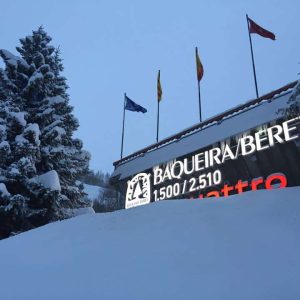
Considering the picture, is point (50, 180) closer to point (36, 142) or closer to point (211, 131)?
point (36, 142)

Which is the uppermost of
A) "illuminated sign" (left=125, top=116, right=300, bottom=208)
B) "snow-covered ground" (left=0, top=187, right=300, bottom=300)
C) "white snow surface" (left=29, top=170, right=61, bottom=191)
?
"illuminated sign" (left=125, top=116, right=300, bottom=208)

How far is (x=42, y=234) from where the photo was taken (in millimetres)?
9820

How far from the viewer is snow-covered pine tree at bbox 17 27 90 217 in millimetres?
16047

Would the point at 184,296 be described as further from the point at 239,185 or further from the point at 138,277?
the point at 239,185

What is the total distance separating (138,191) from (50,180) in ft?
17.0

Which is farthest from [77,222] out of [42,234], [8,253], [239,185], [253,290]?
[239,185]

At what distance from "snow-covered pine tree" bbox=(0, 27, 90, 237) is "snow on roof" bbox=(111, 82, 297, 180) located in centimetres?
284

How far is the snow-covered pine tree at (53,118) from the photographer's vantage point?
16.0m

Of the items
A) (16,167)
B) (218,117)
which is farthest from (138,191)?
(16,167)

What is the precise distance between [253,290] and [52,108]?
529 inches

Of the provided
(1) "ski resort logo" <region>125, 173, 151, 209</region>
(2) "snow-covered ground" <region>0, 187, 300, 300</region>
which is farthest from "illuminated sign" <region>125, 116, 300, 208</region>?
(2) "snow-covered ground" <region>0, 187, 300, 300</region>

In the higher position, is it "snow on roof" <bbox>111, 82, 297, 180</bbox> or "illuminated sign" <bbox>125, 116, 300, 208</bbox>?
"snow on roof" <bbox>111, 82, 297, 180</bbox>

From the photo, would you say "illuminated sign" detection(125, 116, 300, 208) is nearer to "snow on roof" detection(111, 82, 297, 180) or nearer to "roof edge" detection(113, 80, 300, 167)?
"snow on roof" detection(111, 82, 297, 180)

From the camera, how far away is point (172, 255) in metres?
6.67
